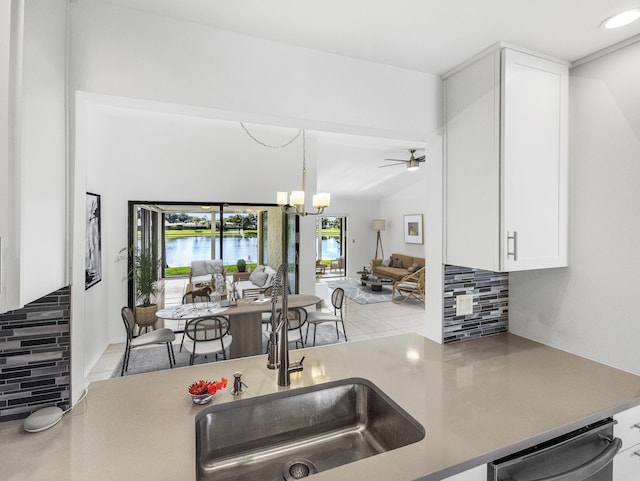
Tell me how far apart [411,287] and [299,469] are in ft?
20.3

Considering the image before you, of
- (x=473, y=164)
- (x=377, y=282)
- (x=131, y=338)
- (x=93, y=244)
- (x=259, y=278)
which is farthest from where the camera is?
(x=377, y=282)

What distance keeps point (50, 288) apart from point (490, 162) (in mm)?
1696

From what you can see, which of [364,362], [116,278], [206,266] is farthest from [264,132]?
[364,362]

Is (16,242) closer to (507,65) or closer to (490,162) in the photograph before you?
(490,162)

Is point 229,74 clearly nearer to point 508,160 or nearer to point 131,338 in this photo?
point 508,160

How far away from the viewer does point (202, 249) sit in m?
5.23

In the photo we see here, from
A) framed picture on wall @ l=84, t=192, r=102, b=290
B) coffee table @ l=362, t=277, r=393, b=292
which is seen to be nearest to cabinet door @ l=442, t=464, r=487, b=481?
framed picture on wall @ l=84, t=192, r=102, b=290

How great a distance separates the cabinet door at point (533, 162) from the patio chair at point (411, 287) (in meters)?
5.27

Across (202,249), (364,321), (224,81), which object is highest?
(224,81)

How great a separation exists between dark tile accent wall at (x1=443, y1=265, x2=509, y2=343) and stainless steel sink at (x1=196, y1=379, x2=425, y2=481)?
2.28 ft

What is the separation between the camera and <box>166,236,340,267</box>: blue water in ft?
17.0

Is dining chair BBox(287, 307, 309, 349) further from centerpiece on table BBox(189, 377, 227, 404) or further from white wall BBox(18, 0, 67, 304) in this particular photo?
white wall BBox(18, 0, 67, 304)

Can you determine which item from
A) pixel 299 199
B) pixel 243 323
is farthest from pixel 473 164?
pixel 243 323

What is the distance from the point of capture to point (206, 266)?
523cm
